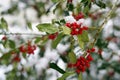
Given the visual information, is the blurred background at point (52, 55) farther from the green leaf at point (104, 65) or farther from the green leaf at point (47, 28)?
the green leaf at point (47, 28)

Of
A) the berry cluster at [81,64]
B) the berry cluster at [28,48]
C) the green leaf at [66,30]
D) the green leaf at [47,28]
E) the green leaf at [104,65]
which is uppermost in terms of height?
the green leaf at [47,28]

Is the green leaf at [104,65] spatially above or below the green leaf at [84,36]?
below

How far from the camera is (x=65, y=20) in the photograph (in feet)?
3.57

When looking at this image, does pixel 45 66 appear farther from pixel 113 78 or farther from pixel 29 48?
Result: pixel 29 48

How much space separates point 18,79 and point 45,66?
0.70 feet

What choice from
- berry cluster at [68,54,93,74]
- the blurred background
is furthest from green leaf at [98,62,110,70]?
berry cluster at [68,54,93,74]

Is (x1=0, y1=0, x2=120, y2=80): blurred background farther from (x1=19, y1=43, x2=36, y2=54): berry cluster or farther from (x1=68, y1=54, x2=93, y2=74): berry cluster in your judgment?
(x1=68, y1=54, x2=93, y2=74): berry cluster

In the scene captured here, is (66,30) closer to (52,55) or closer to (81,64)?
(81,64)

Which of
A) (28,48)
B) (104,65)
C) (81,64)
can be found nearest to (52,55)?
(104,65)

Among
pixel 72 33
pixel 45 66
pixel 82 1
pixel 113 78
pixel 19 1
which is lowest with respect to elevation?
pixel 113 78

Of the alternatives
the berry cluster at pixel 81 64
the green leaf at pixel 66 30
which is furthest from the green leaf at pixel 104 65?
the green leaf at pixel 66 30

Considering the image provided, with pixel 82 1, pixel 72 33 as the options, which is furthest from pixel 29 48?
pixel 72 33

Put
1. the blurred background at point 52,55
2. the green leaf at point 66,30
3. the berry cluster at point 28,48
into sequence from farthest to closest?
1. the blurred background at point 52,55
2. the berry cluster at point 28,48
3. the green leaf at point 66,30

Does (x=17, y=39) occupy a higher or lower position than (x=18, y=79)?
higher
